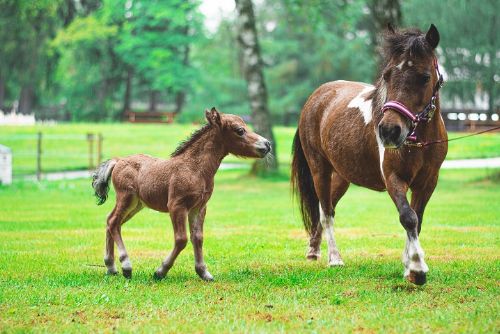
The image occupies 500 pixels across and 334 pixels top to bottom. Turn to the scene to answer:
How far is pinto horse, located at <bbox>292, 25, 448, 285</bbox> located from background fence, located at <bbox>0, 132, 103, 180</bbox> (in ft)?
51.5

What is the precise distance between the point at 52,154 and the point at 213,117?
753 inches

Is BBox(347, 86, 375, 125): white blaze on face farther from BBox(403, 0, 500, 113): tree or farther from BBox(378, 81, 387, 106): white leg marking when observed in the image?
BBox(403, 0, 500, 113): tree

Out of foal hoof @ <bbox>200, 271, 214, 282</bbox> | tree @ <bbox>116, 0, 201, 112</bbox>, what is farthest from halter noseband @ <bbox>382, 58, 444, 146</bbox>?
tree @ <bbox>116, 0, 201, 112</bbox>

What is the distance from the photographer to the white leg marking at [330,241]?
823 centimetres

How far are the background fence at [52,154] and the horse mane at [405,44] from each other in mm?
17552

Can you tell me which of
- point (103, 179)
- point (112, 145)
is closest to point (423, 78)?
point (103, 179)

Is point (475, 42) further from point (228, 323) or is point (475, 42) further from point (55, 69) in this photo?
point (228, 323)

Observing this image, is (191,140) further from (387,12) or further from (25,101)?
(25,101)

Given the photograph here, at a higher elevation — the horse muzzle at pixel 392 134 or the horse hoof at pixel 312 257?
the horse muzzle at pixel 392 134

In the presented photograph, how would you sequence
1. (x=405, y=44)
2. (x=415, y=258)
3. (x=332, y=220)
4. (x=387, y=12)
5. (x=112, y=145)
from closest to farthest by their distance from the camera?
(x=415, y=258) < (x=405, y=44) < (x=332, y=220) < (x=387, y=12) < (x=112, y=145)

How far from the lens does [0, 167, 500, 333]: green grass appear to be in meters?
5.44

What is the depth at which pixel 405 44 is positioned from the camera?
6.75m

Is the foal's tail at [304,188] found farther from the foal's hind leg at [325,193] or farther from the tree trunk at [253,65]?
the tree trunk at [253,65]

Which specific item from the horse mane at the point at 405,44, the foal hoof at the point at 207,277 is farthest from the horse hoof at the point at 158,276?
the horse mane at the point at 405,44
